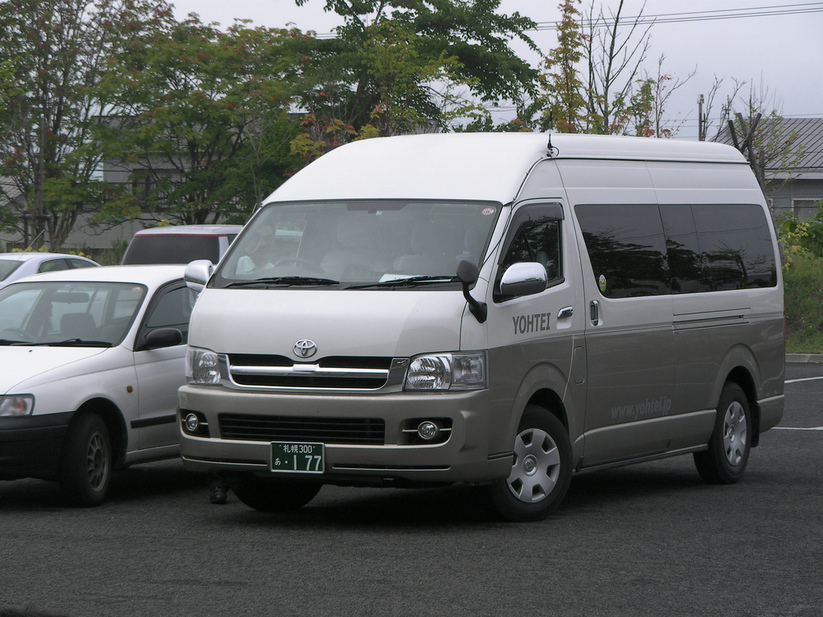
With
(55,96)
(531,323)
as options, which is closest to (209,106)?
(55,96)

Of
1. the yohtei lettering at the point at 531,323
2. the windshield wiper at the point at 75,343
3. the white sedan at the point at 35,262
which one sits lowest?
the windshield wiper at the point at 75,343

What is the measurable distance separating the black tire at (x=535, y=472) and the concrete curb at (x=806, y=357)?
1698cm

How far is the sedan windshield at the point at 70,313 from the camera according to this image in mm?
9586

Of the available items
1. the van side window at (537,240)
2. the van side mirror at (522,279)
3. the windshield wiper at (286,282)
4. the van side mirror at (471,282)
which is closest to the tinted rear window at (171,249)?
the windshield wiper at (286,282)

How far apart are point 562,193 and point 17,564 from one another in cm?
406

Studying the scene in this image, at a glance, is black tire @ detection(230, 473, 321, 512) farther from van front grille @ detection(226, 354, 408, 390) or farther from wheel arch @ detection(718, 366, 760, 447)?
wheel arch @ detection(718, 366, 760, 447)

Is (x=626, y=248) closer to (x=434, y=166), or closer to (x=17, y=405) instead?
(x=434, y=166)

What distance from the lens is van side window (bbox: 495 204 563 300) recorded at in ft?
26.6

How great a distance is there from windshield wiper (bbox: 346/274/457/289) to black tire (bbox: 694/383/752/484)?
11.0 feet

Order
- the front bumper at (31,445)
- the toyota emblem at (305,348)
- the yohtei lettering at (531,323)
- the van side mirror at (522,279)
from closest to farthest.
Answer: the toyota emblem at (305,348) < the van side mirror at (522,279) < the yohtei lettering at (531,323) < the front bumper at (31,445)

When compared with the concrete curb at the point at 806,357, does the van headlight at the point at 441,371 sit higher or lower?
higher

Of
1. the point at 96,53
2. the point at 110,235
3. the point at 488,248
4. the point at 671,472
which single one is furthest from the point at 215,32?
the point at 488,248

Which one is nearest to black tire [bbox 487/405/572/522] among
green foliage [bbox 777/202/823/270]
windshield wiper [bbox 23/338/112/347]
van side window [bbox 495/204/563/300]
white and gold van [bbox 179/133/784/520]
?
white and gold van [bbox 179/133/784/520]

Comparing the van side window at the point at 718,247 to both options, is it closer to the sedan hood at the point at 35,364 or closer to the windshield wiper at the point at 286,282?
the windshield wiper at the point at 286,282
